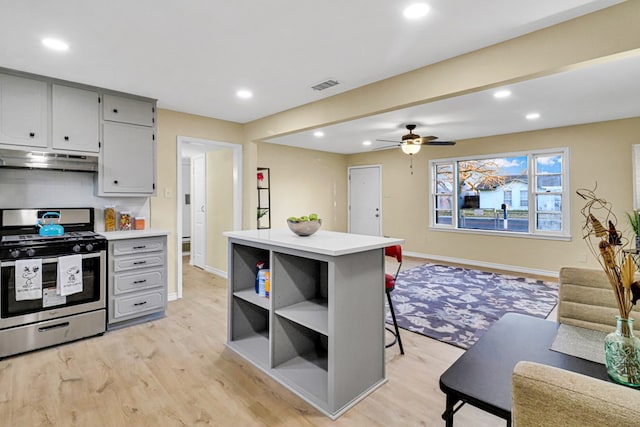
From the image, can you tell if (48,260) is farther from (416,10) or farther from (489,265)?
(489,265)

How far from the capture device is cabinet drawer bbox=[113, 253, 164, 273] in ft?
10.6

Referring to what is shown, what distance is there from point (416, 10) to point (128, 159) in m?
3.30

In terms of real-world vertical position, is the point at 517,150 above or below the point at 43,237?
above

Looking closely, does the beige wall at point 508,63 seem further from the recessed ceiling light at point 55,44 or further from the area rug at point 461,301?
the recessed ceiling light at point 55,44

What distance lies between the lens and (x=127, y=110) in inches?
143

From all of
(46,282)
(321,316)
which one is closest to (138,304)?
(46,282)

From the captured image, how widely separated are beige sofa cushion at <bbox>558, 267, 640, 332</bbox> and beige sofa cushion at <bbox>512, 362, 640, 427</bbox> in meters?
1.05

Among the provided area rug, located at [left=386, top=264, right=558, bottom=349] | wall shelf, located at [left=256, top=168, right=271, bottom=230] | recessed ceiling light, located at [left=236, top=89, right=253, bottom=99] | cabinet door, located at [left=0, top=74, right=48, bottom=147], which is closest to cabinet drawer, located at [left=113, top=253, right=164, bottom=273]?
cabinet door, located at [left=0, top=74, right=48, bottom=147]

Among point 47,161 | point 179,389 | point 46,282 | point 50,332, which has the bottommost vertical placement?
point 179,389

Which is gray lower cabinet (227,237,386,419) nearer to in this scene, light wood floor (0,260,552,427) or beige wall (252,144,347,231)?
light wood floor (0,260,552,427)

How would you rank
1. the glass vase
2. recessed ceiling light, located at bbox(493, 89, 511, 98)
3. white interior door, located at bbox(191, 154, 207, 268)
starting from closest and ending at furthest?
the glass vase → recessed ceiling light, located at bbox(493, 89, 511, 98) → white interior door, located at bbox(191, 154, 207, 268)

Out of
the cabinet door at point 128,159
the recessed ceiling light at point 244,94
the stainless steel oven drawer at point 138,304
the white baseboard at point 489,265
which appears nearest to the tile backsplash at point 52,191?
the cabinet door at point 128,159

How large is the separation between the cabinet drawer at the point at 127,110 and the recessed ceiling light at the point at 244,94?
3.59 ft

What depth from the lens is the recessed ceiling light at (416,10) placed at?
6.73 ft
